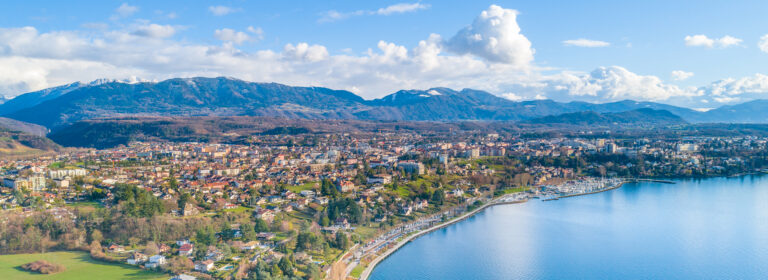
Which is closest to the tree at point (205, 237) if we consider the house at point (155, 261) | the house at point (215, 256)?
the house at point (215, 256)

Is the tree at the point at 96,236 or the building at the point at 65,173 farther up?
Answer: the building at the point at 65,173

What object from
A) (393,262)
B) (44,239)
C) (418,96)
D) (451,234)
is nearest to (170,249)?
(44,239)

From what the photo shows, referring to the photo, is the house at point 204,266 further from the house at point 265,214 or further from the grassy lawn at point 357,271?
the house at point 265,214

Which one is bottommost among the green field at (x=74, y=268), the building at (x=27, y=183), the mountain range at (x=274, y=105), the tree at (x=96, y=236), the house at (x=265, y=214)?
the green field at (x=74, y=268)

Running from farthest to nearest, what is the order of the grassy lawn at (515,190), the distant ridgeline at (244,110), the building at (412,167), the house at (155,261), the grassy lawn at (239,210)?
the distant ridgeline at (244,110), the building at (412,167), the grassy lawn at (515,190), the grassy lawn at (239,210), the house at (155,261)

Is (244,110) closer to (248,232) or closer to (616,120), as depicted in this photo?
(616,120)

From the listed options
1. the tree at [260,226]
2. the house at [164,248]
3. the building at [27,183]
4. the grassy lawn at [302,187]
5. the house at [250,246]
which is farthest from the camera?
the grassy lawn at [302,187]

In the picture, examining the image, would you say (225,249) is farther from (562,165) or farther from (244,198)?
(562,165)
